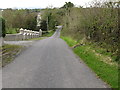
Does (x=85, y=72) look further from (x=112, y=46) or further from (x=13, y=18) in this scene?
(x=13, y=18)

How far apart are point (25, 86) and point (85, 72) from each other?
310cm

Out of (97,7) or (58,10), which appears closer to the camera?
(97,7)

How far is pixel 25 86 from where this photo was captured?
20.0 feet

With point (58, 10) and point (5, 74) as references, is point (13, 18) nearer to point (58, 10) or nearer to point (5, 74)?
point (58, 10)

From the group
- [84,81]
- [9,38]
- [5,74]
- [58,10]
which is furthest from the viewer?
[58,10]

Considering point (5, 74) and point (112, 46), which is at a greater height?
point (112, 46)

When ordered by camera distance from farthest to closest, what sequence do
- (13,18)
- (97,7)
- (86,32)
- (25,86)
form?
(13,18)
(86,32)
(97,7)
(25,86)

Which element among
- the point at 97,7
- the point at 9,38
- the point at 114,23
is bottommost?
the point at 9,38

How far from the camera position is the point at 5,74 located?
25.1 ft

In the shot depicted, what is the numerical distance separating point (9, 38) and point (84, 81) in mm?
24048

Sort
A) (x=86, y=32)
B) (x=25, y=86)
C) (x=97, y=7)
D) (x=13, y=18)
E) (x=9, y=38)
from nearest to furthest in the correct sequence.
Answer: (x=25, y=86) → (x=97, y=7) → (x=86, y=32) → (x=9, y=38) → (x=13, y=18)

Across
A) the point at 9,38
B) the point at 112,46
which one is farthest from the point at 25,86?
the point at 9,38

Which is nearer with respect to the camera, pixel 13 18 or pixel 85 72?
pixel 85 72

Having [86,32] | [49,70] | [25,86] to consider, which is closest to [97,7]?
[86,32]
